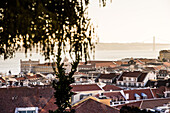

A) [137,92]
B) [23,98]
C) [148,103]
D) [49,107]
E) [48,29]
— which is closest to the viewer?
[48,29]

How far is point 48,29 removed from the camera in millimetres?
2926

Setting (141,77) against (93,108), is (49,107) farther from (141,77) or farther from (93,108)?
(141,77)

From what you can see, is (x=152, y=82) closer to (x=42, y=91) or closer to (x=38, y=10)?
(x=42, y=91)

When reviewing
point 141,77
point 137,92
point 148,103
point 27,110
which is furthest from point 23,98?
point 141,77

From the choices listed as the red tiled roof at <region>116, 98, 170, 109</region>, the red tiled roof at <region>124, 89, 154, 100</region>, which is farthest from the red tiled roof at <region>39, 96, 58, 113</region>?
the red tiled roof at <region>124, 89, 154, 100</region>

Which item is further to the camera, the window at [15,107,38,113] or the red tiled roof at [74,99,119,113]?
the red tiled roof at [74,99,119,113]

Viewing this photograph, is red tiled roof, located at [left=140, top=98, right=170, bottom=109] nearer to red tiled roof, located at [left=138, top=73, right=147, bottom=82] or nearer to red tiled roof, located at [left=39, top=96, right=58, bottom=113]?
red tiled roof, located at [left=39, top=96, right=58, bottom=113]

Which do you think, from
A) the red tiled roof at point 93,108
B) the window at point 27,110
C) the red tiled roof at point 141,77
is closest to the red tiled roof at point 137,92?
the red tiled roof at point 93,108

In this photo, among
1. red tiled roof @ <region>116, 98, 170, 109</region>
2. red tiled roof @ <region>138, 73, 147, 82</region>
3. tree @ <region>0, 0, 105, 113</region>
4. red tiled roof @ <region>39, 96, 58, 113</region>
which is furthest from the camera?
red tiled roof @ <region>138, 73, 147, 82</region>

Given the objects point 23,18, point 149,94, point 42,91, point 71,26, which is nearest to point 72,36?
point 71,26

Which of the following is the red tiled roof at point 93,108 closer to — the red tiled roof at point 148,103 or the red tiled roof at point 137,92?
the red tiled roof at point 148,103

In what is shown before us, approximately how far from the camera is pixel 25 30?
2719mm

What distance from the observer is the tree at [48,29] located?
9.02 ft

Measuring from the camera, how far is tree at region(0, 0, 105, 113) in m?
2.75
